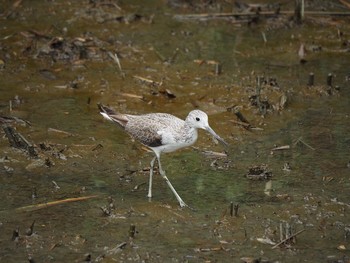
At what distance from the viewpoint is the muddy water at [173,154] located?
8039mm

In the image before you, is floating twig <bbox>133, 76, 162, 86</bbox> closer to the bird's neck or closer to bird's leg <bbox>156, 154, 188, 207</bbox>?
bird's leg <bbox>156, 154, 188, 207</bbox>

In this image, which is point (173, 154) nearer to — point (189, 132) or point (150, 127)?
point (150, 127)

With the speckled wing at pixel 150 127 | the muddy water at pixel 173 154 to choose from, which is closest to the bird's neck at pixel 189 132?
the speckled wing at pixel 150 127

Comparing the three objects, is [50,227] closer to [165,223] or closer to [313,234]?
[165,223]

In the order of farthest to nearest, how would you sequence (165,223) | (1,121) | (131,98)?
1. (131,98)
2. (1,121)
3. (165,223)

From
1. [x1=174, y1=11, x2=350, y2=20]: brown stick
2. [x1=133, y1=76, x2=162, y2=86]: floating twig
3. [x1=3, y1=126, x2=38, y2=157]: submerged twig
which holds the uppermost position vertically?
[x1=174, y1=11, x2=350, y2=20]: brown stick

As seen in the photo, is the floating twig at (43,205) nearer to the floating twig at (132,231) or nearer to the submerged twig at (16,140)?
the floating twig at (132,231)

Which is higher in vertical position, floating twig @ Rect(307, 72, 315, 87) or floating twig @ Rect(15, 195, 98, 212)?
floating twig @ Rect(307, 72, 315, 87)

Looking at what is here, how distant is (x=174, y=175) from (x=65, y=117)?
74.6 inches

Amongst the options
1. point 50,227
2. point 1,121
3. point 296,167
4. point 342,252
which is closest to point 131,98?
point 1,121

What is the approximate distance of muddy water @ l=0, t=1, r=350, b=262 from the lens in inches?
316

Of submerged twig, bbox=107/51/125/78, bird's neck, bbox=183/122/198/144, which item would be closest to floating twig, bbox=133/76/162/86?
submerged twig, bbox=107/51/125/78

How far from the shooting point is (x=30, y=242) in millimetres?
7805

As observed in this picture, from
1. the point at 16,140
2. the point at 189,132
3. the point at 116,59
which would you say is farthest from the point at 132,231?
the point at 116,59
